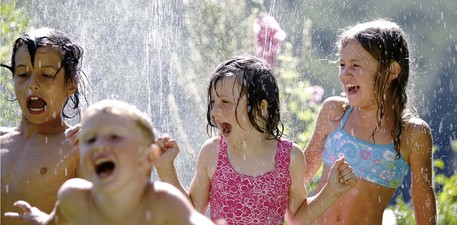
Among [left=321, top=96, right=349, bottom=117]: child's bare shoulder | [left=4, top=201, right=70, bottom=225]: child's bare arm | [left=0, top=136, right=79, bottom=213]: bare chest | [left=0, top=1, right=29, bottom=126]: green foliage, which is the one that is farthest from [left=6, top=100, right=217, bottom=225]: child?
[left=0, top=1, right=29, bottom=126]: green foliage

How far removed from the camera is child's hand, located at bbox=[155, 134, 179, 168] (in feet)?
12.1

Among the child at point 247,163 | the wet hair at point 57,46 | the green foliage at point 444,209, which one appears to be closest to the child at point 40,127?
the wet hair at point 57,46

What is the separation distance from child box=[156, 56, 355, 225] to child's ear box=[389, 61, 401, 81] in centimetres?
65

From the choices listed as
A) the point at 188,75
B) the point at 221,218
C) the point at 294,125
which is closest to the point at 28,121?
the point at 221,218

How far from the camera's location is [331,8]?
493 inches

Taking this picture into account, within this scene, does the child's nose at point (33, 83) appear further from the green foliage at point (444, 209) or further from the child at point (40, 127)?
the green foliage at point (444, 209)

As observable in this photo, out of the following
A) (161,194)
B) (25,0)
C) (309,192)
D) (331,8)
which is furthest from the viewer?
(331,8)

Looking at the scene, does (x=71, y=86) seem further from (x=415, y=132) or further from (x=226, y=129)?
(x=415, y=132)

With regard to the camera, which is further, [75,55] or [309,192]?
[309,192]

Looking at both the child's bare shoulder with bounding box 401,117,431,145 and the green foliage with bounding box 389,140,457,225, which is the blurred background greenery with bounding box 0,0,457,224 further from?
the child's bare shoulder with bounding box 401,117,431,145

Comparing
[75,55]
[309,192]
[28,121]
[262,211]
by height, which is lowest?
[309,192]

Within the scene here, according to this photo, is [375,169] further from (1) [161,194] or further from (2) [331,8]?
(2) [331,8]

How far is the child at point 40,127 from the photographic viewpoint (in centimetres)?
368

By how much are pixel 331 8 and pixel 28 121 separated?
8.99m
